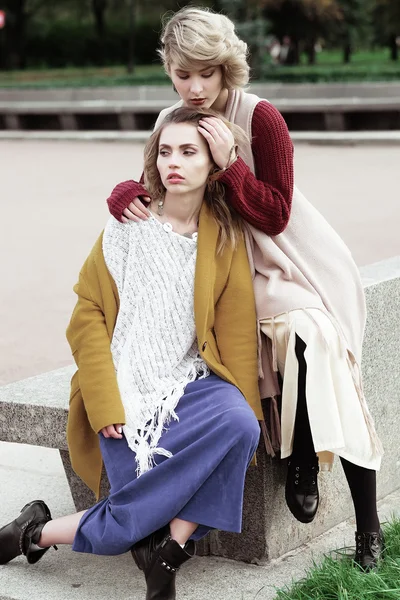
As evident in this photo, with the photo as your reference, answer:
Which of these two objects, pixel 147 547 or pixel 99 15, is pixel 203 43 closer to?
pixel 147 547

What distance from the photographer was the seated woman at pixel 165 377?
2988mm

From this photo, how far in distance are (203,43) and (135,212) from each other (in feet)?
1.83

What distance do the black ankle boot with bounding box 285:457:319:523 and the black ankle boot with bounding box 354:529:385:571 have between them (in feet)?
0.56

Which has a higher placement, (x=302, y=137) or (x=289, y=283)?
(x=289, y=283)

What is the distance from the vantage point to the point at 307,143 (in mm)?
17484

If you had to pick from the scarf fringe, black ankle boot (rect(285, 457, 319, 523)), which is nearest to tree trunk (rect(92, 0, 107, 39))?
black ankle boot (rect(285, 457, 319, 523))

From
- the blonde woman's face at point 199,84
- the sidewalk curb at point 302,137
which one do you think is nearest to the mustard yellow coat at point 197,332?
the blonde woman's face at point 199,84

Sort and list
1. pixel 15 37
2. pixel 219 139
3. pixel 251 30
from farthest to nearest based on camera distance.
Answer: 1. pixel 15 37
2. pixel 251 30
3. pixel 219 139

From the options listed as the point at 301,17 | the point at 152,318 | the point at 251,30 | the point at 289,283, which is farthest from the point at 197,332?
the point at 301,17

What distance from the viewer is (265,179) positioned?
334cm

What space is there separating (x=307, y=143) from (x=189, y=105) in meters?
14.3

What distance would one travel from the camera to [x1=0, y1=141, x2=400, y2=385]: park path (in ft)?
21.5

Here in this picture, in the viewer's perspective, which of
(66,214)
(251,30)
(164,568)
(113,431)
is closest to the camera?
(164,568)

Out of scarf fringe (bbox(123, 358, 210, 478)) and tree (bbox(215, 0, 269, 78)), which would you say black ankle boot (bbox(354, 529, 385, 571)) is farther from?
tree (bbox(215, 0, 269, 78))
